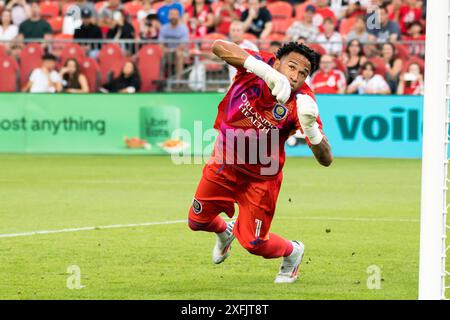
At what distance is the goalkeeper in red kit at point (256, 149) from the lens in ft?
28.0

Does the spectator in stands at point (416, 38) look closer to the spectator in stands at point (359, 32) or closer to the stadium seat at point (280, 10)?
the spectator in stands at point (359, 32)

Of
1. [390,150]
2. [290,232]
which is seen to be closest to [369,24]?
[390,150]

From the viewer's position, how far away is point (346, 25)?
24.7m

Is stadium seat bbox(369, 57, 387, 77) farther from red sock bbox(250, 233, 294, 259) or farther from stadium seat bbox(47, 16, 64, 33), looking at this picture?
red sock bbox(250, 233, 294, 259)

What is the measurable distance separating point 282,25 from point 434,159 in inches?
740

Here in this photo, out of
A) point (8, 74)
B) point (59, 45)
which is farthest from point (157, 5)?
point (8, 74)

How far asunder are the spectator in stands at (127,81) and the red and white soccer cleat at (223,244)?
13.2 m

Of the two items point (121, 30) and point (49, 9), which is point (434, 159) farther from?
point (49, 9)

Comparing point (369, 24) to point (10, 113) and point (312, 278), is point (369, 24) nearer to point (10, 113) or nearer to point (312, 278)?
point (10, 113)

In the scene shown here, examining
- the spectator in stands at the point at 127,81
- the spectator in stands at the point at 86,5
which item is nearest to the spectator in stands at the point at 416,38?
the spectator in stands at the point at 127,81
